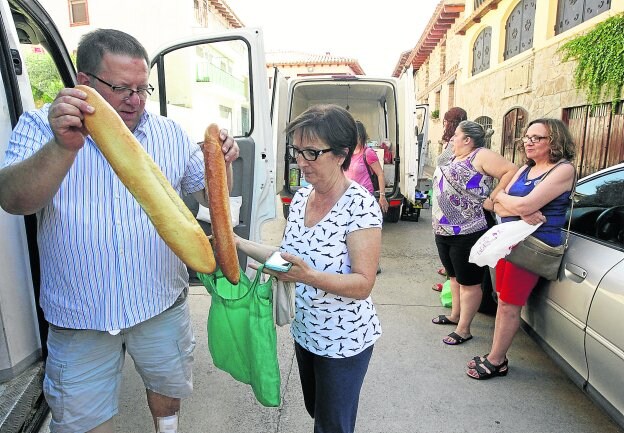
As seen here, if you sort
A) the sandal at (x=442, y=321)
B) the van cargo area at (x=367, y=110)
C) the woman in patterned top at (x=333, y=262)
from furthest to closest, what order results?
the van cargo area at (x=367, y=110) → the sandal at (x=442, y=321) → the woman in patterned top at (x=333, y=262)

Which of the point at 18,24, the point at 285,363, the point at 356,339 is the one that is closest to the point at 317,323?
the point at 356,339

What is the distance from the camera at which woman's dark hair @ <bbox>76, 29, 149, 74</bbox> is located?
1.45m

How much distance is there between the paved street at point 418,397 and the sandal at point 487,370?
0.05 meters

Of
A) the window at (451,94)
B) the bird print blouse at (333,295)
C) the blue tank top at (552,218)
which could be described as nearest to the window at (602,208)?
the blue tank top at (552,218)

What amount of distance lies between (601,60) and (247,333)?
7280 millimetres

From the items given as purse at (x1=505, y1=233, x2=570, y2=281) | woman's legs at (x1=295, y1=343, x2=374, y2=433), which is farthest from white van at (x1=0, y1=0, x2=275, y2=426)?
purse at (x1=505, y1=233, x2=570, y2=281)

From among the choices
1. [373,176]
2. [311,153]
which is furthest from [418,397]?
[373,176]

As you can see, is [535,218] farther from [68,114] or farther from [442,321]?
[68,114]

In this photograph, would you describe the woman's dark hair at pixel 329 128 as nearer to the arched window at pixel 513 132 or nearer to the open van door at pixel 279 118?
the open van door at pixel 279 118

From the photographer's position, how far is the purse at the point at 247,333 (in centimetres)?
157

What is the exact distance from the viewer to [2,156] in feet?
5.16

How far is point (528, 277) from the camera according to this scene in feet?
8.63

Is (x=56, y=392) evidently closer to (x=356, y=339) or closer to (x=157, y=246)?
(x=157, y=246)

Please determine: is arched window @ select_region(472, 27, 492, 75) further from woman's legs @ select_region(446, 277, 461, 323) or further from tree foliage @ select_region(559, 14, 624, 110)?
woman's legs @ select_region(446, 277, 461, 323)
